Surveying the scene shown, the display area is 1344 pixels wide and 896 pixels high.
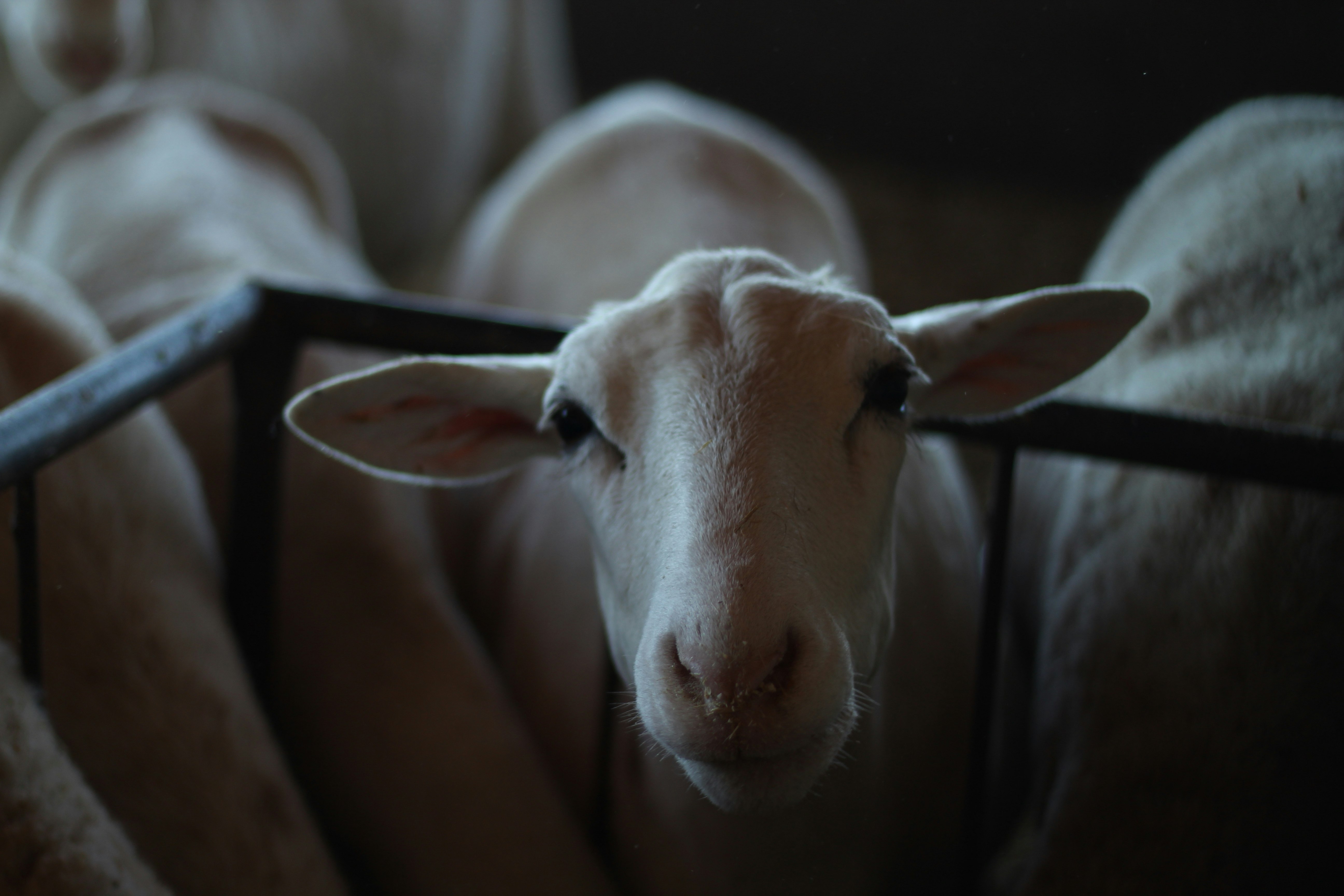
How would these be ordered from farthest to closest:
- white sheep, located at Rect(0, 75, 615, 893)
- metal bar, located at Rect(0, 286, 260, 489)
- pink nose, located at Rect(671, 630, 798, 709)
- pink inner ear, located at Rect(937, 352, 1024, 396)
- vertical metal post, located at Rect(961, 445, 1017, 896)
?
white sheep, located at Rect(0, 75, 615, 893) → vertical metal post, located at Rect(961, 445, 1017, 896) → pink inner ear, located at Rect(937, 352, 1024, 396) → metal bar, located at Rect(0, 286, 260, 489) → pink nose, located at Rect(671, 630, 798, 709)

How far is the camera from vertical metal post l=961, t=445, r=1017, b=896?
1.49 m

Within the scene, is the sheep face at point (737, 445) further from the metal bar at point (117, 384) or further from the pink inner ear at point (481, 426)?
the metal bar at point (117, 384)

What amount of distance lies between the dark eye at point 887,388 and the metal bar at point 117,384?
3.06 ft

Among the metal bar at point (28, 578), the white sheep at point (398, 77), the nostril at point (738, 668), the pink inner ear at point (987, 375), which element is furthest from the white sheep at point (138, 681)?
the white sheep at point (398, 77)

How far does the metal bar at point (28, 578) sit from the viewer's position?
127 cm

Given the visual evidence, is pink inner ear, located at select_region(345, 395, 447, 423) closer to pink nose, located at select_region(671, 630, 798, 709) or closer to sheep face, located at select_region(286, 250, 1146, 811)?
sheep face, located at select_region(286, 250, 1146, 811)

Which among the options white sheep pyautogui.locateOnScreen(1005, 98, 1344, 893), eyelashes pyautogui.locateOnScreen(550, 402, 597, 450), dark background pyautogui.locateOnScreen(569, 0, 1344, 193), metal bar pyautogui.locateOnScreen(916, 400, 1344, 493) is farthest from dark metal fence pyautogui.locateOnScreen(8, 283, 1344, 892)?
dark background pyautogui.locateOnScreen(569, 0, 1344, 193)

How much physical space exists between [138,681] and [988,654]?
4.18 feet

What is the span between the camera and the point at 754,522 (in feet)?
3.41

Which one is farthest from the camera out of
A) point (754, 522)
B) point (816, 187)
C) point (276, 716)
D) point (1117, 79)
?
point (816, 187)

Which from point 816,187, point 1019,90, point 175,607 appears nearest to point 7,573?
point 175,607

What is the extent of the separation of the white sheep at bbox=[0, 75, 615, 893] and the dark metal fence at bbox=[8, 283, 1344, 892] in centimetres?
14

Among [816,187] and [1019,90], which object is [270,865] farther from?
[816,187]

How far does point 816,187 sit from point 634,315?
6.46ft
